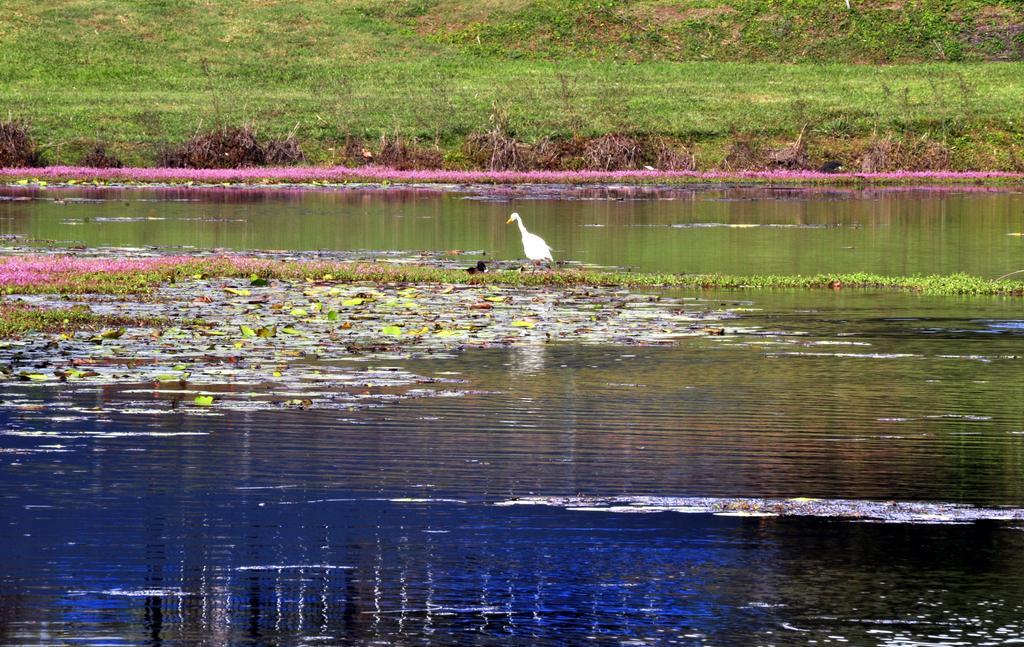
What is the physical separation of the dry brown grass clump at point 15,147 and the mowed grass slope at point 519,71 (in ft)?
4.88

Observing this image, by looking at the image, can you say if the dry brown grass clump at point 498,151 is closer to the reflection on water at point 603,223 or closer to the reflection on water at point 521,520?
the reflection on water at point 603,223

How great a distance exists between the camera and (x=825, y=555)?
1088 centimetres

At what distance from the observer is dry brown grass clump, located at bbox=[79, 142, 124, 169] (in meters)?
62.5

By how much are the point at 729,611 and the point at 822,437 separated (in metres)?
5.05

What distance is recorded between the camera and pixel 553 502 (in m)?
12.1

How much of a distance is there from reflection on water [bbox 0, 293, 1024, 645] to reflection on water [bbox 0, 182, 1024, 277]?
15622 millimetres

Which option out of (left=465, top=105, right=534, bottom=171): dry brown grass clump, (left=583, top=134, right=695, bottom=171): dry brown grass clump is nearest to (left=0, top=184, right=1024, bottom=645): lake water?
(left=465, top=105, right=534, bottom=171): dry brown grass clump

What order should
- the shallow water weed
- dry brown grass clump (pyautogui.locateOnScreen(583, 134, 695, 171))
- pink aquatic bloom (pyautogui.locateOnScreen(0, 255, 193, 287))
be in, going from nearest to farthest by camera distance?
the shallow water weed < pink aquatic bloom (pyautogui.locateOnScreen(0, 255, 193, 287)) < dry brown grass clump (pyautogui.locateOnScreen(583, 134, 695, 171))

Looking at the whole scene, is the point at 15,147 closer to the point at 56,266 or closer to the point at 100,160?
the point at 100,160

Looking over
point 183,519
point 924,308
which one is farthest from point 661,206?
point 183,519

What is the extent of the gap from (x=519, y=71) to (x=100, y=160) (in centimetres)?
2799

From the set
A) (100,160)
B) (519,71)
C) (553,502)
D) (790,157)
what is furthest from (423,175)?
(553,502)

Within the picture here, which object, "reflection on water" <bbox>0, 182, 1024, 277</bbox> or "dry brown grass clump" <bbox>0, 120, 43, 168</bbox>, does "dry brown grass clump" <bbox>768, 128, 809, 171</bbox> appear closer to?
"reflection on water" <bbox>0, 182, 1024, 277</bbox>

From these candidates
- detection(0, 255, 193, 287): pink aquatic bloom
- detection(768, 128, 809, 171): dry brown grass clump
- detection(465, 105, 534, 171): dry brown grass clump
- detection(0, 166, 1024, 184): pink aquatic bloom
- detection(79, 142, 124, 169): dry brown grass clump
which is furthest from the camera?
detection(768, 128, 809, 171): dry brown grass clump
